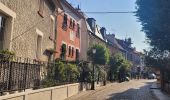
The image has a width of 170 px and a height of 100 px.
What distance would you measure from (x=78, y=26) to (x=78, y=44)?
2149 millimetres

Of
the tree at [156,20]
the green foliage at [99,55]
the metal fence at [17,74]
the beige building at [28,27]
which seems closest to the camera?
the metal fence at [17,74]

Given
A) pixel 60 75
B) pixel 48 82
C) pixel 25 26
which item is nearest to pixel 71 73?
pixel 60 75

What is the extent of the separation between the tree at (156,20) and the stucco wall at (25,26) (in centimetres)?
596

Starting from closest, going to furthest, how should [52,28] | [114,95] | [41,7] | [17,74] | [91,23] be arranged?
[17,74] < [41,7] < [114,95] < [52,28] < [91,23]

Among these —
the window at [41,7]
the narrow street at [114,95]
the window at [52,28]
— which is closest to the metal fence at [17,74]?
the narrow street at [114,95]

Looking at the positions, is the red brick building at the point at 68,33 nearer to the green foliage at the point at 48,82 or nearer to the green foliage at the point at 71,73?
the green foliage at the point at 71,73

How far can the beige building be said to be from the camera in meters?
15.4

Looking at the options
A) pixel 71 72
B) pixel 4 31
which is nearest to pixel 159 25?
pixel 4 31

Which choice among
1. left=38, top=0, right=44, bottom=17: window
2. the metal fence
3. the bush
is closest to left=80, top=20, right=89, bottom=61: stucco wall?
the bush

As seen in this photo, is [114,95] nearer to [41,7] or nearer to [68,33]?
[41,7]

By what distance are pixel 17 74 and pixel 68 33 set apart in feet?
66.3

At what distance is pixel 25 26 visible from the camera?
58.0 feet

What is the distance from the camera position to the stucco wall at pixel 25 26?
1616cm

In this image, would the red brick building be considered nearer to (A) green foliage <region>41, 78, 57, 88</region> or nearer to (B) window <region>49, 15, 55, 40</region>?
(B) window <region>49, 15, 55, 40</region>
